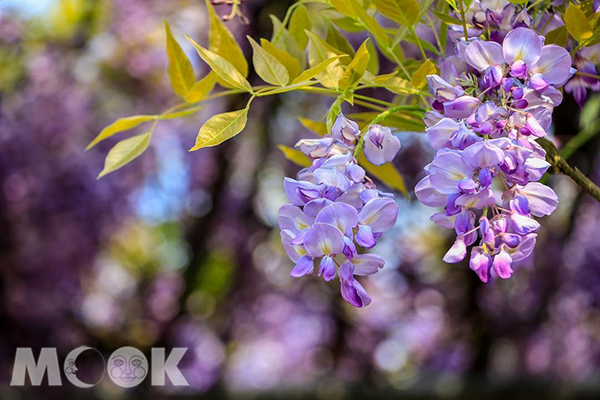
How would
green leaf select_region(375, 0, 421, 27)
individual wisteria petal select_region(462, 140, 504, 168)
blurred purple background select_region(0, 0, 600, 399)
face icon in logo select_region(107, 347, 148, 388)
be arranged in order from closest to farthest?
individual wisteria petal select_region(462, 140, 504, 168) → green leaf select_region(375, 0, 421, 27) → face icon in logo select_region(107, 347, 148, 388) → blurred purple background select_region(0, 0, 600, 399)

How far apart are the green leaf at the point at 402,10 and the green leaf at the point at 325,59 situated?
51mm

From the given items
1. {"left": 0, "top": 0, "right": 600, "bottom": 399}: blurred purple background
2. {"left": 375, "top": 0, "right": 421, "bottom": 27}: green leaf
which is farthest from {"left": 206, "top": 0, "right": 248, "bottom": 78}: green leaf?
{"left": 0, "top": 0, "right": 600, "bottom": 399}: blurred purple background

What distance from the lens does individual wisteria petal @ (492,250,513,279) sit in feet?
1.37

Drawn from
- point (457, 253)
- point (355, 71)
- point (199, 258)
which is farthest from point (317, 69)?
point (199, 258)

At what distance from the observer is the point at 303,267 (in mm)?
432

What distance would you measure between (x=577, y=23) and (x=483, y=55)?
0.09 m

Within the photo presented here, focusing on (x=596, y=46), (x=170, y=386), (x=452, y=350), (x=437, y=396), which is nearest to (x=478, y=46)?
(x=596, y=46)

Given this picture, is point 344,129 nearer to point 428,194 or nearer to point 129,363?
point 428,194

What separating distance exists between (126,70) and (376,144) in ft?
11.0

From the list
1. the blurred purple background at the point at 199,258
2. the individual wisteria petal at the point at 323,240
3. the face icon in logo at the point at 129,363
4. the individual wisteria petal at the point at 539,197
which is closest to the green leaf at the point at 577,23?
the individual wisteria petal at the point at 539,197

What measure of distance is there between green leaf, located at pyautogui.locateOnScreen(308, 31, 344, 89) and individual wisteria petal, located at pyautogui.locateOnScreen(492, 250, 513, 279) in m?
0.17

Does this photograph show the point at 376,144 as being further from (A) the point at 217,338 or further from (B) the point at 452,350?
(B) the point at 452,350

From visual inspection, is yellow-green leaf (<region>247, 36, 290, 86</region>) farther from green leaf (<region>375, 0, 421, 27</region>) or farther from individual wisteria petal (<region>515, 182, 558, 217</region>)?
individual wisteria petal (<region>515, 182, 558, 217</region>)

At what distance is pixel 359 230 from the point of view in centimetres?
43
